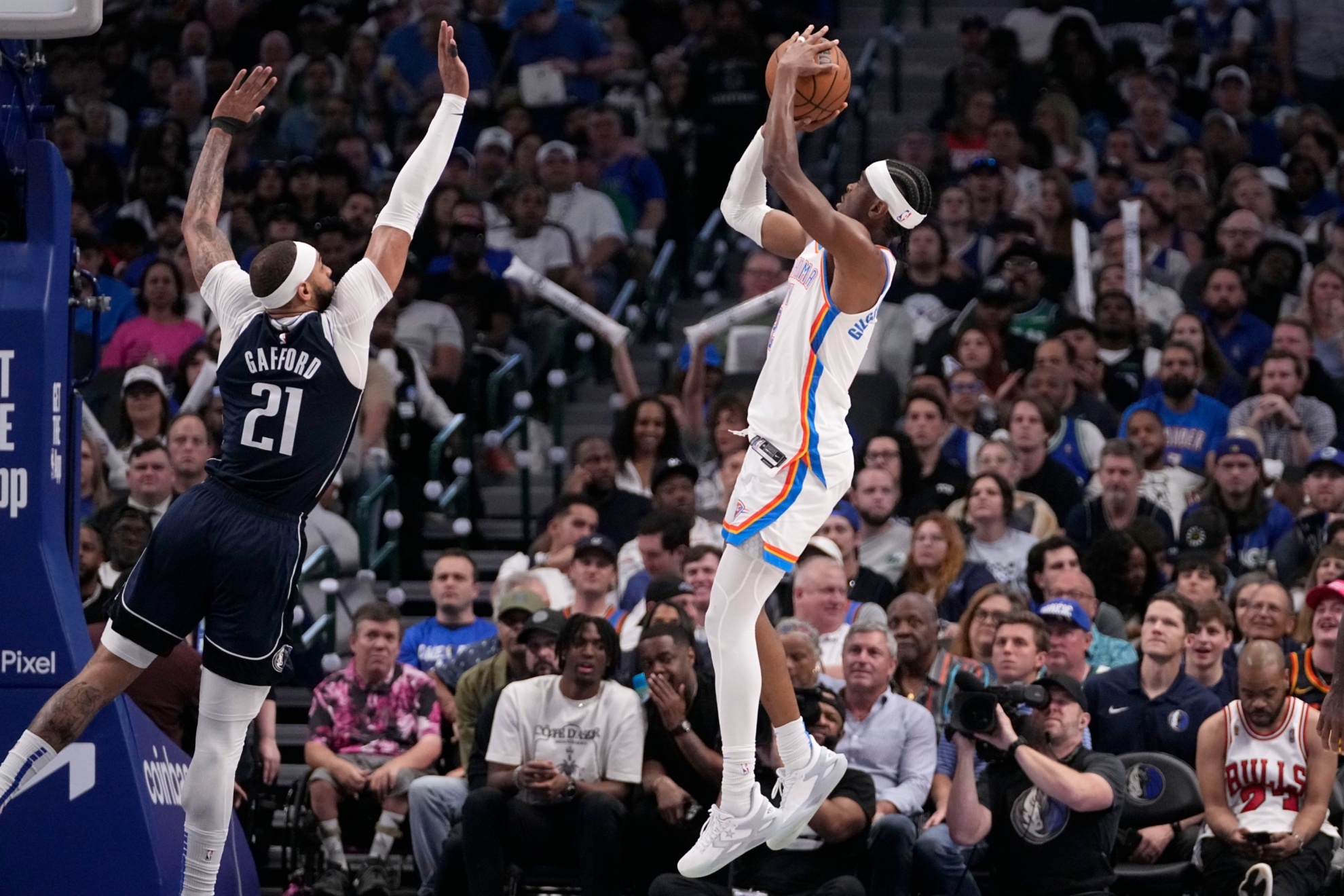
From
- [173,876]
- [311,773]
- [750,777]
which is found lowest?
[311,773]

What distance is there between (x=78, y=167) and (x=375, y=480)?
6.20 metres

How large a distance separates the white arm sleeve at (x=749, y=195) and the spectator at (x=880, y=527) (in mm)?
4308

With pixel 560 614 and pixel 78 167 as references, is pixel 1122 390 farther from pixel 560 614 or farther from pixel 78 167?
pixel 78 167

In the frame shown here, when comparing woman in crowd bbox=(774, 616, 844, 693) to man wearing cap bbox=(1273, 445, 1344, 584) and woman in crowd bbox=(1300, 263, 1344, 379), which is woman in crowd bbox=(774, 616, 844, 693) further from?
woman in crowd bbox=(1300, 263, 1344, 379)

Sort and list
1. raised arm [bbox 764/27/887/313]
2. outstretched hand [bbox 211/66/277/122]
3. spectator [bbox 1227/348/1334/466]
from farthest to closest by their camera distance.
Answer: spectator [bbox 1227/348/1334/466] → outstretched hand [bbox 211/66/277/122] → raised arm [bbox 764/27/887/313]

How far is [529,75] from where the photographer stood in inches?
716

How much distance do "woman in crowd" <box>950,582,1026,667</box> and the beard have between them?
9.95 ft

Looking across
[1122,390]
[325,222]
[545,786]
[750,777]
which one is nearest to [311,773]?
[545,786]

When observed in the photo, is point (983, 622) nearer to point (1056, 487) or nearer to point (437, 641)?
point (1056, 487)

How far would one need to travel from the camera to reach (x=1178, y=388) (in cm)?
1318

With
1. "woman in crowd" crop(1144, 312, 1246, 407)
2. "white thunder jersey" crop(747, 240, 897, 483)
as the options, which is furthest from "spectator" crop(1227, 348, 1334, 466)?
"white thunder jersey" crop(747, 240, 897, 483)

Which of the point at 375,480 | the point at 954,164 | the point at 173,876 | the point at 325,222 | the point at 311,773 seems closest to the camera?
the point at 173,876

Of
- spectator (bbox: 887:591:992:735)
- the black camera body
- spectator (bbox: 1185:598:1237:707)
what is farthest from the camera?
spectator (bbox: 887:591:992:735)

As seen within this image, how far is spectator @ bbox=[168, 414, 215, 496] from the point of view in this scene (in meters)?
12.3
